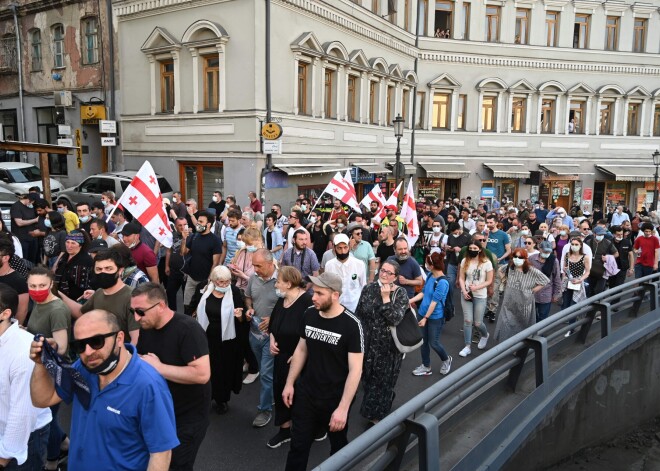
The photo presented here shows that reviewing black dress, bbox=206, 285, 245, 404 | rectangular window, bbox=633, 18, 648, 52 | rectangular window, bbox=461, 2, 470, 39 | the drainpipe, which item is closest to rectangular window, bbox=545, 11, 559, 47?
rectangular window, bbox=461, 2, 470, 39

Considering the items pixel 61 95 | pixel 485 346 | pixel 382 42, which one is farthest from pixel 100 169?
pixel 485 346

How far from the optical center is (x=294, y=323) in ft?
15.4

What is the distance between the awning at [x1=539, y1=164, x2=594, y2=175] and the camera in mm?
29516

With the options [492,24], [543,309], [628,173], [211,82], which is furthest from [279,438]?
[628,173]

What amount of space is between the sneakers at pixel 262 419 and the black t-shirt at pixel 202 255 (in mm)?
2490

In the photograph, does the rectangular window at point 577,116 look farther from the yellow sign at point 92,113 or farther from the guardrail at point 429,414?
the guardrail at point 429,414

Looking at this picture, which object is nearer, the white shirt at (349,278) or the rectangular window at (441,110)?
the white shirt at (349,278)

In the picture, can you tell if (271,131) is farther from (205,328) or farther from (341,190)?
(205,328)

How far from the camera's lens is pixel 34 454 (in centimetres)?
354

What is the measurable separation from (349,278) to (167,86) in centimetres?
1502

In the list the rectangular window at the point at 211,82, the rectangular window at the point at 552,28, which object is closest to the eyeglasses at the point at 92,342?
the rectangular window at the point at 211,82

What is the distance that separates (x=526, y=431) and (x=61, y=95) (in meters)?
21.9

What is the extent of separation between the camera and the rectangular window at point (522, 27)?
2884 centimetres

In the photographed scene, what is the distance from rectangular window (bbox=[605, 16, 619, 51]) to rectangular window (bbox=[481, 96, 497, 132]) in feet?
25.3
